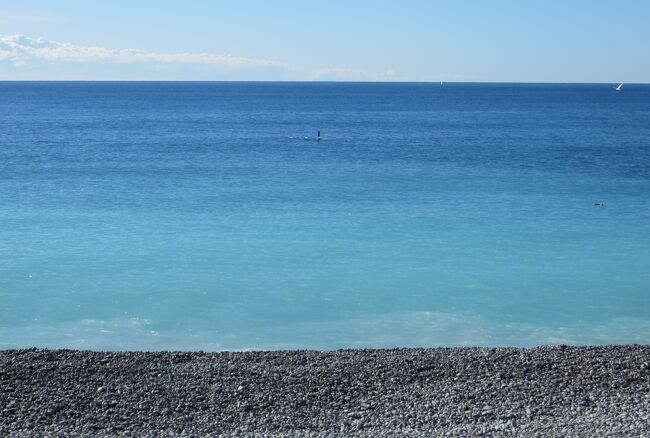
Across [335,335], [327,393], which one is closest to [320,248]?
[335,335]

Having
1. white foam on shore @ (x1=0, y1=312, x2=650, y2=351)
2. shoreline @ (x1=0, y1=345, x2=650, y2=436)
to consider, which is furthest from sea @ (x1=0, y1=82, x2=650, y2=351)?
shoreline @ (x1=0, y1=345, x2=650, y2=436)

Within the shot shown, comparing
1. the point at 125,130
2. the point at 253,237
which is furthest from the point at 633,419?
the point at 125,130

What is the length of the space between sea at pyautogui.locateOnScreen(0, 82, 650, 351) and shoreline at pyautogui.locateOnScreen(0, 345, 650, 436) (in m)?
3.80

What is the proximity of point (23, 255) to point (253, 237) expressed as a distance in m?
8.05

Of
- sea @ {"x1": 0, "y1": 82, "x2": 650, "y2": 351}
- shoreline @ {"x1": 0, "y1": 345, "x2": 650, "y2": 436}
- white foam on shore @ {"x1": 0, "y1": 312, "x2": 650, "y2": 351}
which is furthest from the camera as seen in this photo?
sea @ {"x1": 0, "y1": 82, "x2": 650, "y2": 351}

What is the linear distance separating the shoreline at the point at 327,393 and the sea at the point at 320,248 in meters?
3.80

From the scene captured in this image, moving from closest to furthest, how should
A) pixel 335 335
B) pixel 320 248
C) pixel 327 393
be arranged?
pixel 327 393, pixel 335 335, pixel 320 248

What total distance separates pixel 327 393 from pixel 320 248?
45.9 feet

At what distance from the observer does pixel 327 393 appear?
521 inches

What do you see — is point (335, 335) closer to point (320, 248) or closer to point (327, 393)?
point (327, 393)

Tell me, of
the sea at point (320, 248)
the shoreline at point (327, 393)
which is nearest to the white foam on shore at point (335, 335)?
the sea at point (320, 248)

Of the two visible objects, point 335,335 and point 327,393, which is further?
point 335,335

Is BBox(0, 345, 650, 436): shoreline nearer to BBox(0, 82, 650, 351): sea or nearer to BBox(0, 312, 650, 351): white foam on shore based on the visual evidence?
BBox(0, 312, 650, 351): white foam on shore

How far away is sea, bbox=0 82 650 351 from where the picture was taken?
1988cm
